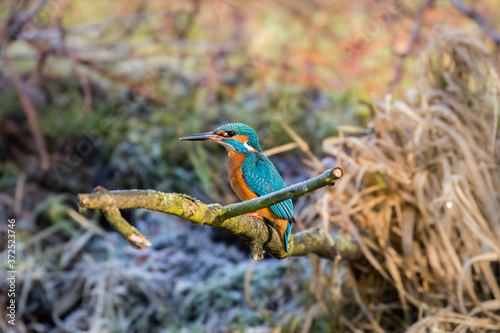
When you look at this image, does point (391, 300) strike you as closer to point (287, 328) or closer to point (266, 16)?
point (287, 328)

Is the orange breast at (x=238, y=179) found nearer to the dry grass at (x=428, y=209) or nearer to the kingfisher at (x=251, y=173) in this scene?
the kingfisher at (x=251, y=173)

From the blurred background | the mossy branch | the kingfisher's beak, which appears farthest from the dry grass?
the kingfisher's beak

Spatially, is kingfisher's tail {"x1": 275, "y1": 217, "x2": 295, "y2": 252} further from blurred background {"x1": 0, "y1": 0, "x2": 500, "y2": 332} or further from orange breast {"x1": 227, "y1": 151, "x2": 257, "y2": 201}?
blurred background {"x1": 0, "y1": 0, "x2": 500, "y2": 332}

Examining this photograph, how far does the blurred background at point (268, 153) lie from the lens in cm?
259

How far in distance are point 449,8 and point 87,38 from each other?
348 centimetres

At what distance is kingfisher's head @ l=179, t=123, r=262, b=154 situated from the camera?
1752 millimetres

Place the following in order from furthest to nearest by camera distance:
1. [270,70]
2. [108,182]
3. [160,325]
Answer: [270,70] → [108,182] → [160,325]

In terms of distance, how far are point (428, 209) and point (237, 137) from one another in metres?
1.17

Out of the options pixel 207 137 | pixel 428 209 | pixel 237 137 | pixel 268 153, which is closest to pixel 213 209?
pixel 207 137

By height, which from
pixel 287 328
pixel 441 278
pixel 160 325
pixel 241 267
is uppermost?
pixel 441 278

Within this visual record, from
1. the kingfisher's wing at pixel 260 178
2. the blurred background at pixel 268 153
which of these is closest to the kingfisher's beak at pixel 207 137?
the kingfisher's wing at pixel 260 178

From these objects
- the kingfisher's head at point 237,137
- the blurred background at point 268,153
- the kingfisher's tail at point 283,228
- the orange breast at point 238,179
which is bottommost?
the blurred background at point 268,153

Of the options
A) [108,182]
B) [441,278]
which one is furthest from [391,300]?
[108,182]

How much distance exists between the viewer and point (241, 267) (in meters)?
3.44
